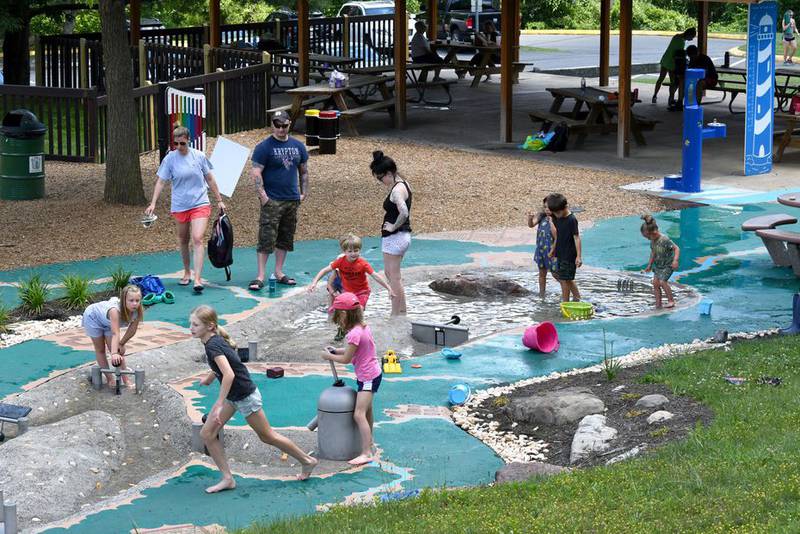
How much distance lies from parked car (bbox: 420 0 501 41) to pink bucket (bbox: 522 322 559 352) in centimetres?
3083

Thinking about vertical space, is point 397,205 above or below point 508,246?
above

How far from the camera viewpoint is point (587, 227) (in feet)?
52.2

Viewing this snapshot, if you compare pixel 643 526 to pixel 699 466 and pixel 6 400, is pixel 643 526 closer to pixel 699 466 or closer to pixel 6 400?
pixel 699 466

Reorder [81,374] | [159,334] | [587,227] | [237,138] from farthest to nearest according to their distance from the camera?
[237,138] → [587,227] → [159,334] → [81,374]

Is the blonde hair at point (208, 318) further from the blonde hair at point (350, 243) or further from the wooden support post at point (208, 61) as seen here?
the wooden support post at point (208, 61)

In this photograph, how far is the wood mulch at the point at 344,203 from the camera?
48.6 feet

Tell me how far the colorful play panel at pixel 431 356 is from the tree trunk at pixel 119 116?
2587mm

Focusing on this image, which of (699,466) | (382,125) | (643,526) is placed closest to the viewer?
(643,526)

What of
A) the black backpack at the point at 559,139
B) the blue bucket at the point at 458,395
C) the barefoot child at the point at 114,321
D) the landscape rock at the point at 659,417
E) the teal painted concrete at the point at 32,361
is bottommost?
the blue bucket at the point at 458,395

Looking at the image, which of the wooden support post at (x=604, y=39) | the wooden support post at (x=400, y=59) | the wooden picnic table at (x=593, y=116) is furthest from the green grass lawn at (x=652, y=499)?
the wooden support post at (x=604, y=39)

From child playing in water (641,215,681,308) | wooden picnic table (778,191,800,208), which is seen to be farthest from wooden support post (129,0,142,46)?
child playing in water (641,215,681,308)

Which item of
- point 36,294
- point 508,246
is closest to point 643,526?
point 36,294

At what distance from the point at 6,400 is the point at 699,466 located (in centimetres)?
487

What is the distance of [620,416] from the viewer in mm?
8648
